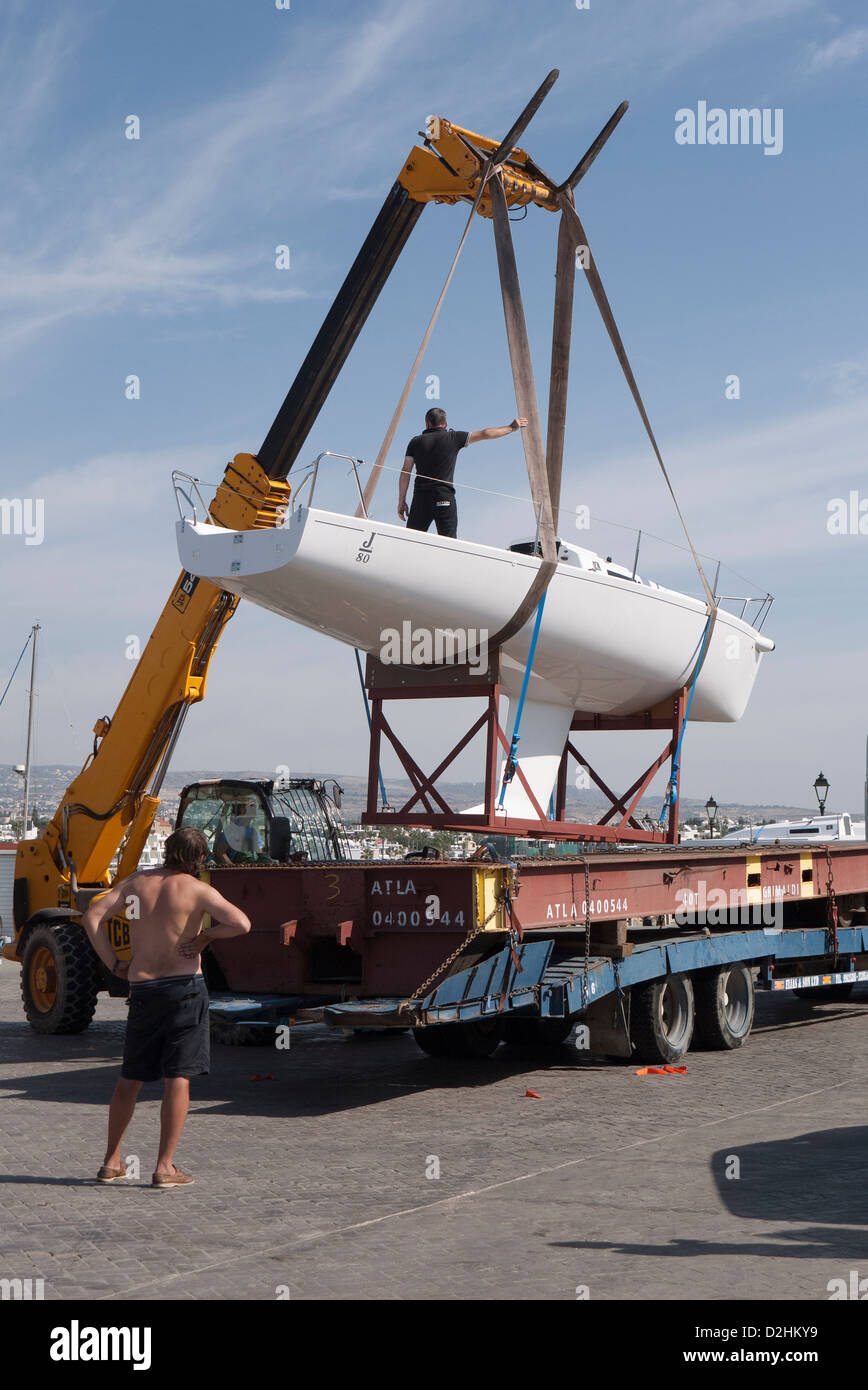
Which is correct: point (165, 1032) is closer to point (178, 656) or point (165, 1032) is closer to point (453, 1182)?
point (453, 1182)

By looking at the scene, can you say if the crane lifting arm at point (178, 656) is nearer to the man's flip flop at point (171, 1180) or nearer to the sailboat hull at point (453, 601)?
the sailboat hull at point (453, 601)

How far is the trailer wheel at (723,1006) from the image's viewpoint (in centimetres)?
1147

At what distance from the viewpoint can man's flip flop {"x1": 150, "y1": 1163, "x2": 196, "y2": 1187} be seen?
668cm

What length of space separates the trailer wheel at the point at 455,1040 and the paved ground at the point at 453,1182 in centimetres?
18

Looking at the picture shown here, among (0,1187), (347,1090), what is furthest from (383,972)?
(0,1187)

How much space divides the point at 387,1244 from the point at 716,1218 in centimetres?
148

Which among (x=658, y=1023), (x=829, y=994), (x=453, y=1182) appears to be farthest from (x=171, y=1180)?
(x=829, y=994)

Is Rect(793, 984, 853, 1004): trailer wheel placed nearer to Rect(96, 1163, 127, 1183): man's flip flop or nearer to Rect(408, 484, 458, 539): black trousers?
Rect(408, 484, 458, 539): black trousers

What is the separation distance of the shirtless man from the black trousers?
497 cm

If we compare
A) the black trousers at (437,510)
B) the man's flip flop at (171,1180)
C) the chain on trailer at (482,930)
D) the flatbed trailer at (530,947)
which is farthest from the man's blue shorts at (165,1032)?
the black trousers at (437,510)

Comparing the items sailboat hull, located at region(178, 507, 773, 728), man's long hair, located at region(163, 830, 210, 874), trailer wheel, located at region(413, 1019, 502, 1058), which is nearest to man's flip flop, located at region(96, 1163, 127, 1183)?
man's long hair, located at region(163, 830, 210, 874)

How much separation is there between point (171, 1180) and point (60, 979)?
20.9 ft

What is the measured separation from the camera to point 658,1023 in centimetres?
1066
